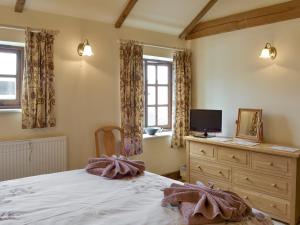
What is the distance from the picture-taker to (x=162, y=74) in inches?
189

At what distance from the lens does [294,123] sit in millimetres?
3529

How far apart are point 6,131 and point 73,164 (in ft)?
2.93

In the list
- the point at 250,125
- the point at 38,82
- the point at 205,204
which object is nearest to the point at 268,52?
the point at 250,125

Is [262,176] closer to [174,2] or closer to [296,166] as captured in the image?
[296,166]

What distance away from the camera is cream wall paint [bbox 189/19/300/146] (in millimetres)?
3539

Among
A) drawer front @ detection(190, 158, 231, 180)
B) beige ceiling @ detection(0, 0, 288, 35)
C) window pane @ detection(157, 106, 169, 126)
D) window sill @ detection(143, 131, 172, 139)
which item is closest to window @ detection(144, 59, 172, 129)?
window pane @ detection(157, 106, 169, 126)

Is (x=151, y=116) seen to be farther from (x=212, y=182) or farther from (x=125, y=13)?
(x=125, y=13)

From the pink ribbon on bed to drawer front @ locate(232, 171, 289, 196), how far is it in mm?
1595

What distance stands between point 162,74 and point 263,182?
7.56ft

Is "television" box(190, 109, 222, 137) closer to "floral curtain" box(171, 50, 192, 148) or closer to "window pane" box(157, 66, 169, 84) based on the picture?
"floral curtain" box(171, 50, 192, 148)

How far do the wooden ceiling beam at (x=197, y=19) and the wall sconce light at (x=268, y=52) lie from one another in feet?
3.40

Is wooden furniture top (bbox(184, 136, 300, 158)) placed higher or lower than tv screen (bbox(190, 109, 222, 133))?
lower

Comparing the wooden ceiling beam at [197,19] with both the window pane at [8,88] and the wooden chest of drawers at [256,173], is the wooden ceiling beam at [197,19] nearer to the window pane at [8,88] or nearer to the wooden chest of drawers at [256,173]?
the wooden chest of drawers at [256,173]

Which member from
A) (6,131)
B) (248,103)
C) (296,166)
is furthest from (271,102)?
(6,131)
